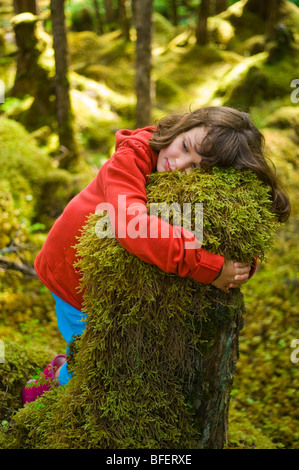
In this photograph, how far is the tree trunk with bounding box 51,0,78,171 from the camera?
5.89 metres

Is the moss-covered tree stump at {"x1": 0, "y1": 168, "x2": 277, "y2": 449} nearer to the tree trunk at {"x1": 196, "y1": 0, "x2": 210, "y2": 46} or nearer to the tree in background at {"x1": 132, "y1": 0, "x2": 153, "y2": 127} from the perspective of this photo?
the tree in background at {"x1": 132, "y1": 0, "x2": 153, "y2": 127}

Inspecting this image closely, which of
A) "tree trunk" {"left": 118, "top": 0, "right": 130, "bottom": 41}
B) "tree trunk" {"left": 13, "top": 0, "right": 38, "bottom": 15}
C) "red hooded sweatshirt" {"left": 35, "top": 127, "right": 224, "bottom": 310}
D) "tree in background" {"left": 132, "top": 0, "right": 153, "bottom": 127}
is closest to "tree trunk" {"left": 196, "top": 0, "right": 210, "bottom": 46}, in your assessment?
"tree trunk" {"left": 118, "top": 0, "right": 130, "bottom": 41}

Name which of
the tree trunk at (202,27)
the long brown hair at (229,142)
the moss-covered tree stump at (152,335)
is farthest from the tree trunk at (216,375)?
the tree trunk at (202,27)

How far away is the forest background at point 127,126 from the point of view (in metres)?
3.98

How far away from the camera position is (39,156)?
6.04 m

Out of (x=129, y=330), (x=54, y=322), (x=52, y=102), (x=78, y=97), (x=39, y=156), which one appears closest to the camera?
(x=129, y=330)

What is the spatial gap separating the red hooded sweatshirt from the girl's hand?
0.06 m

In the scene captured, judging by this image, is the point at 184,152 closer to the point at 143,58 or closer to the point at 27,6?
the point at 143,58

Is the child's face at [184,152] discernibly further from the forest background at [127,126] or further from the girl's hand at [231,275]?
the girl's hand at [231,275]

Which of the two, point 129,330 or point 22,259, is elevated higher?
point 129,330

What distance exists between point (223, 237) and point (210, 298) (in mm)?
349

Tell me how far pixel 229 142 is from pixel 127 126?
279 inches

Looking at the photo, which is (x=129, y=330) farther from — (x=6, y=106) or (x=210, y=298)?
(x=6, y=106)
